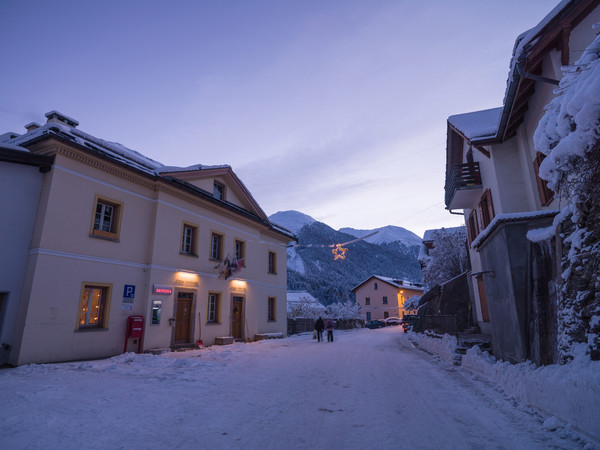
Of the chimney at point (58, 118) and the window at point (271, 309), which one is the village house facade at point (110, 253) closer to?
the chimney at point (58, 118)

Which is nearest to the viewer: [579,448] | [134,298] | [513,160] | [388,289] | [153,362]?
[579,448]

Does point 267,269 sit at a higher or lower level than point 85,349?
higher

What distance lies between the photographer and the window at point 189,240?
16552 mm

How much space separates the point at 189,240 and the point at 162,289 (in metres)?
3.22

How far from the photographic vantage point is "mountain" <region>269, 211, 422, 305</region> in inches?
4419

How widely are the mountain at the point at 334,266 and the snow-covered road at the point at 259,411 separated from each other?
9298 cm

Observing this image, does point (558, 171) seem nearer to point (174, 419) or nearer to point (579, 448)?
point (579, 448)

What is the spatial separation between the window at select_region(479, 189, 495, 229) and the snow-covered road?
23.8 ft

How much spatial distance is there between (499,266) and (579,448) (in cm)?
533

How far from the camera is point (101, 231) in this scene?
1270cm

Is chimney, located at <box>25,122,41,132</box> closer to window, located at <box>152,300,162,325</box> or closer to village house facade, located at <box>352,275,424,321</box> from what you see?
window, located at <box>152,300,162,325</box>

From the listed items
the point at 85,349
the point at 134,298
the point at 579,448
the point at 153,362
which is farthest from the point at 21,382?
the point at 579,448

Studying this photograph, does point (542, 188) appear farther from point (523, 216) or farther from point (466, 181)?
point (466, 181)

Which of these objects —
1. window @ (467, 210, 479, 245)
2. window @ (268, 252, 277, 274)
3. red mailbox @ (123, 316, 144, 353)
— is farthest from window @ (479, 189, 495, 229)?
red mailbox @ (123, 316, 144, 353)
